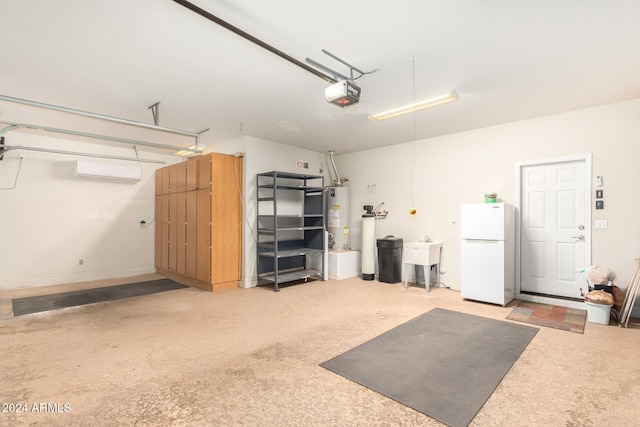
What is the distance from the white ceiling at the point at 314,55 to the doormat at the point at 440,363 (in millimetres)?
2785

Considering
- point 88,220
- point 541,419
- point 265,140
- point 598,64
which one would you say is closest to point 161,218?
point 88,220

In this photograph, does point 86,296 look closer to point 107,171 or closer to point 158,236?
point 158,236

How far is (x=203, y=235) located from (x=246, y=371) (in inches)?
135

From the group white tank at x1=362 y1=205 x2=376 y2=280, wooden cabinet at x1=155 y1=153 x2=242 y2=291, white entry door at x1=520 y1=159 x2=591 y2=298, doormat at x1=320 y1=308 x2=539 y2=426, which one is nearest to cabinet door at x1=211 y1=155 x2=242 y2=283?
wooden cabinet at x1=155 y1=153 x2=242 y2=291

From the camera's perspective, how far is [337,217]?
6688mm

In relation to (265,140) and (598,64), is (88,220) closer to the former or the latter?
(265,140)

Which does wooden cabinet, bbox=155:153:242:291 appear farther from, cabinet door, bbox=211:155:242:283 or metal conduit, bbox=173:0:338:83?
metal conduit, bbox=173:0:338:83

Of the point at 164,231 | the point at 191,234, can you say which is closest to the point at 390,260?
the point at 191,234

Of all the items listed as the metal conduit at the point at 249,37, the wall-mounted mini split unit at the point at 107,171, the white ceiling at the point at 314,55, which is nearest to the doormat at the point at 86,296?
the wall-mounted mini split unit at the point at 107,171

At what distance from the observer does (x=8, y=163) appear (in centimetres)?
541

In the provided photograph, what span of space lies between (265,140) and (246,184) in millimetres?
971

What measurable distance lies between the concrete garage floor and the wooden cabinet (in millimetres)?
1163

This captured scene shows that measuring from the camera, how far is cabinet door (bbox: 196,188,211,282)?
534 centimetres

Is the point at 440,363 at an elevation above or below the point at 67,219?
below
